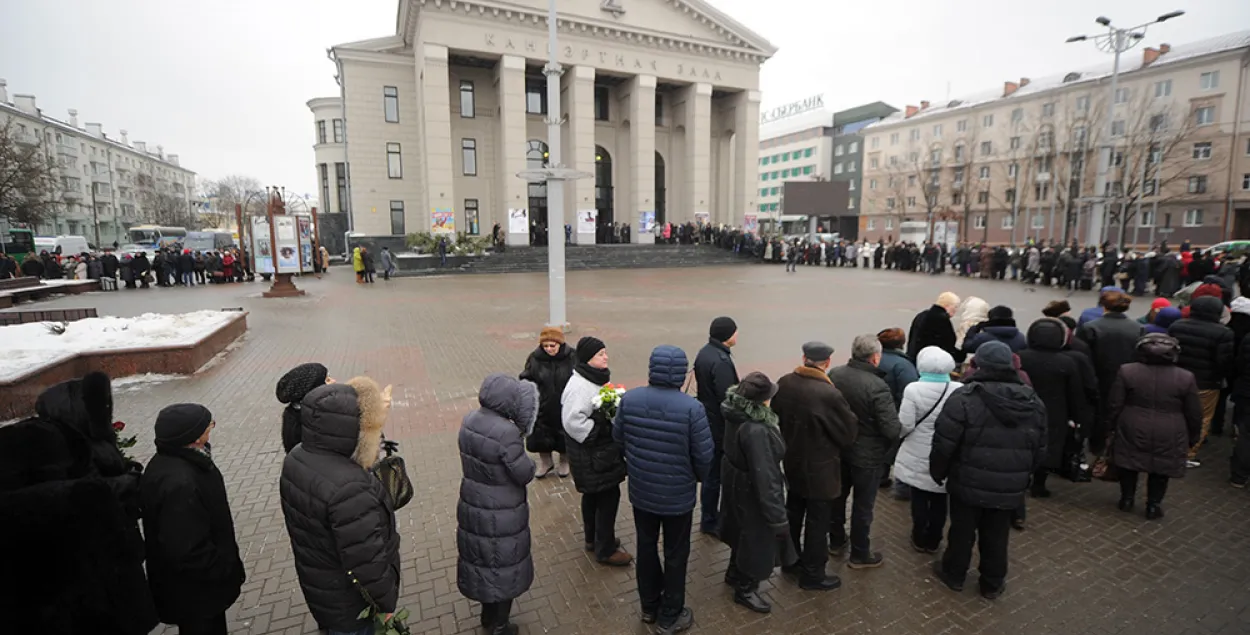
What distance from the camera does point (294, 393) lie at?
11.2 feet

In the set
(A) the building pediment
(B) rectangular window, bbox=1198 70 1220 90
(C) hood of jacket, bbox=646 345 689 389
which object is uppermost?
(A) the building pediment

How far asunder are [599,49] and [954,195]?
136ft

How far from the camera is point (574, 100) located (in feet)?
115

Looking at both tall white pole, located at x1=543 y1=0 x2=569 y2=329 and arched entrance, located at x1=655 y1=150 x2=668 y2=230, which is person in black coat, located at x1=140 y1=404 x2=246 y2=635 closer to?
tall white pole, located at x1=543 y1=0 x2=569 y2=329

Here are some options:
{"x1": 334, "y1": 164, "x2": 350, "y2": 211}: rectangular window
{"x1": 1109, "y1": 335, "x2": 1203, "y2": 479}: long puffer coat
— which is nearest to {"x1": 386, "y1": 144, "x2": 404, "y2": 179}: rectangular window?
{"x1": 334, "y1": 164, "x2": 350, "y2": 211}: rectangular window

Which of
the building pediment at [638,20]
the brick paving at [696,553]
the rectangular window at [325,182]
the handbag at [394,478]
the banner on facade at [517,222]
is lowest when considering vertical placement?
the brick paving at [696,553]

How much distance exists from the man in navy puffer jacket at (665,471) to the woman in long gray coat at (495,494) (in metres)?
0.67

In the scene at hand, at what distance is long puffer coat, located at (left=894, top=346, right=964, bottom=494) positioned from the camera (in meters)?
4.30

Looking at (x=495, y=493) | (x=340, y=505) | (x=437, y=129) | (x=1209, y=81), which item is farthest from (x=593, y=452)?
(x=1209, y=81)

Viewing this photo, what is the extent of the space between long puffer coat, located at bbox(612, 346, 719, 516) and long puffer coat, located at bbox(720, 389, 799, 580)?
0.18 m

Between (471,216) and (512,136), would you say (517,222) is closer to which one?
(512,136)

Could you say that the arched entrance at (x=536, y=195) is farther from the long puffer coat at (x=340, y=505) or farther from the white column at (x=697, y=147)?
the long puffer coat at (x=340, y=505)

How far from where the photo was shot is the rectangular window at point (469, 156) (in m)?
37.9

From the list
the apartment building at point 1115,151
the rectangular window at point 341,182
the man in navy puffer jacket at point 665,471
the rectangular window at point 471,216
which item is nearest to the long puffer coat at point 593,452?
the man in navy puffer jacket at point 665,471
